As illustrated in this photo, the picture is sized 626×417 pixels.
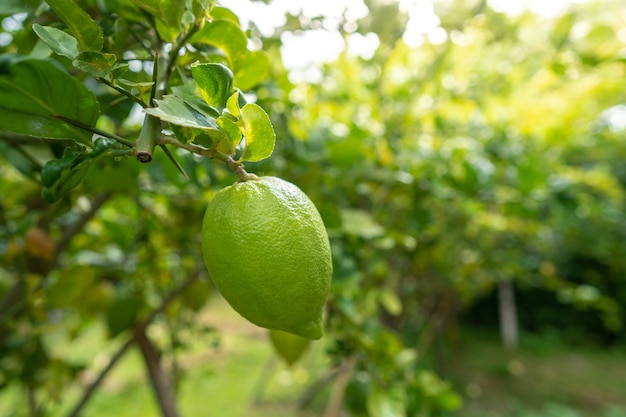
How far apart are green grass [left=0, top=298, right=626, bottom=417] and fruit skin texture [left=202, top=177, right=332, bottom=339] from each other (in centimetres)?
229

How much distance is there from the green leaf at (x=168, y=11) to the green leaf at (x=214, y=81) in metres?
0.07

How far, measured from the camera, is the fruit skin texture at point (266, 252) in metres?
0.31

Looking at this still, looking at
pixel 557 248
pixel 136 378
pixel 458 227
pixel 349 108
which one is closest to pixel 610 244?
pixel 557 248

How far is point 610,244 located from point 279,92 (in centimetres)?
457

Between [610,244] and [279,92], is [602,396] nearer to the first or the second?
[610,244]

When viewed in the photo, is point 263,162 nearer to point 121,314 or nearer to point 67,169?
point 67,169

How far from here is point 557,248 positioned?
526 cm

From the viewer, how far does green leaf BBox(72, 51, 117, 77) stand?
272 millimetres

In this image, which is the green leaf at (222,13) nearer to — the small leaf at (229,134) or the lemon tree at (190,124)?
the lemon tree at (190,124)

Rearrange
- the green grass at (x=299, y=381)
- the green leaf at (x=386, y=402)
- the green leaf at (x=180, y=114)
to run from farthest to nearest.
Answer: the green grass at (x=299, y=381)
the green leaf at (x=386, y=402)
the green leaf at (x=180, y=114)

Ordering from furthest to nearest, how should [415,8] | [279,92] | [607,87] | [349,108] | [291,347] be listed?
[349,108] < [607,87] < [415,8] < [279,92] < [291,347]

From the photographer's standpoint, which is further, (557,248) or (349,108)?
(557,248)

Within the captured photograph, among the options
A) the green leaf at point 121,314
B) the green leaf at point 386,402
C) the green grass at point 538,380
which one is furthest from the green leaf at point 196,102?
the green grass at point 538,380

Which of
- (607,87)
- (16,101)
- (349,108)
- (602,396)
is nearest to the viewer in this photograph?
(16,101)
